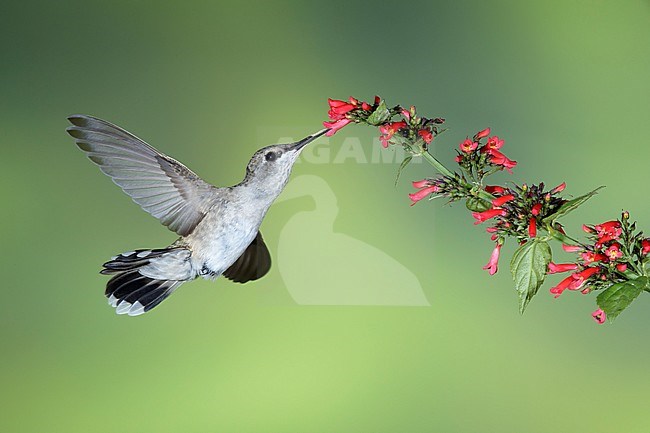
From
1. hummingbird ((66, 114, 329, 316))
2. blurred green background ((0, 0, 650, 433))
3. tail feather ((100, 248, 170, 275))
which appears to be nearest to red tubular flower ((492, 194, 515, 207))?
hummingbird ((66, 114, 329, 316))

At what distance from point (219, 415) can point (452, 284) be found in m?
0.83

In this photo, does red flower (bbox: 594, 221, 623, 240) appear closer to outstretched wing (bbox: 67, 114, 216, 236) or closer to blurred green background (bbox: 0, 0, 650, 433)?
outstretched wing (bbox: 67, 114, 216, 236)

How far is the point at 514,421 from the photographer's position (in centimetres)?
226

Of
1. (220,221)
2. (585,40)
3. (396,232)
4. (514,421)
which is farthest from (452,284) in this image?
(220,221)

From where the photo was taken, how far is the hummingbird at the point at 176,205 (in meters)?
1.38

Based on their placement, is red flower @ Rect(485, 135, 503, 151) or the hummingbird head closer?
red flower @ Rect(485, 135, 503, 151)

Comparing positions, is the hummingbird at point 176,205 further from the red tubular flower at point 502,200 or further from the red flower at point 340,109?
the red tubular flower at point 502,200

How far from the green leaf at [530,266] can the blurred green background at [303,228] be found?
133 cm

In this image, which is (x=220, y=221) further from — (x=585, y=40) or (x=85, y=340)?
(x=585, y=40)

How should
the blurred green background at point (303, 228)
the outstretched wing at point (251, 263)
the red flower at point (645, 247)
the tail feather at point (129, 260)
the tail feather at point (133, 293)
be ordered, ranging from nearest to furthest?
the red flower at point (645, 247), the tail feather at point (129, 260), the tail feather at point (133, 293), the outstretched wing at point (251, 263), the blurred green background at point (303, 228)

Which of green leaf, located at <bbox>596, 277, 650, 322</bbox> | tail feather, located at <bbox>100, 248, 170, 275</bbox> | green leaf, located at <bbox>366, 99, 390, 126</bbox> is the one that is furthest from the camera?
tail feather, located at <bbox>100, 248, 170, 275</bbox>

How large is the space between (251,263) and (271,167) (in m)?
0.43

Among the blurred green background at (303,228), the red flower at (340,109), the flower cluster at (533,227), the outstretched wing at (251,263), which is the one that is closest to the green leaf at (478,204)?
the flower cluster at (533,227)

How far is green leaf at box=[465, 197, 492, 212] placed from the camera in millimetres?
1018
